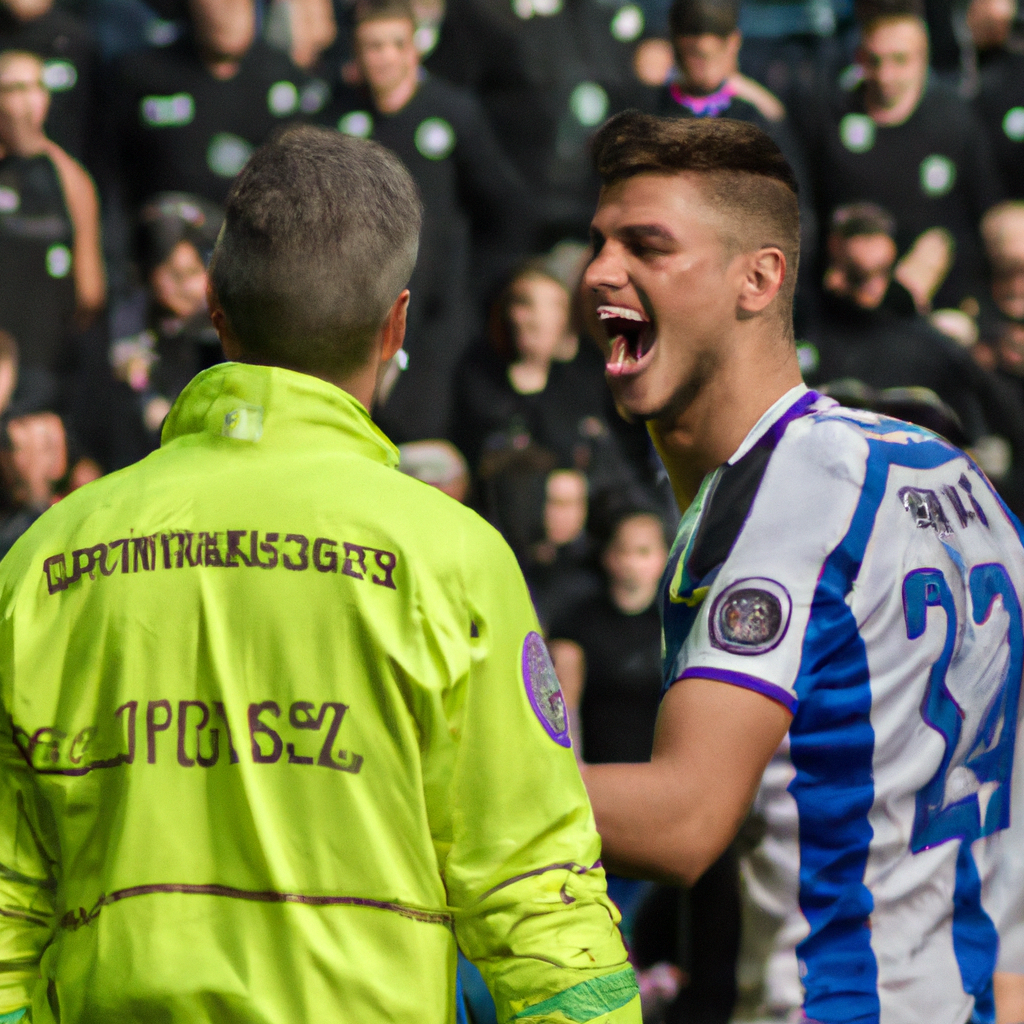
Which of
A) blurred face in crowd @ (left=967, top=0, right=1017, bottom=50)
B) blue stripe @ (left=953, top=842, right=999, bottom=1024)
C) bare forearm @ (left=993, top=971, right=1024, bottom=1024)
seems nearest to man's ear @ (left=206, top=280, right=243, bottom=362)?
blue stripe @ (left=953, top=842, right=999, bottom=1024)

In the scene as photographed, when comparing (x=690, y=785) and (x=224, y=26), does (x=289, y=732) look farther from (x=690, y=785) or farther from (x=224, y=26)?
(x=224, y=26)

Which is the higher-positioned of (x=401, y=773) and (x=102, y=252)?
(x=102, y=252)

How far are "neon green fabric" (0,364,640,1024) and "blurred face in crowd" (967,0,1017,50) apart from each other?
16.5ft

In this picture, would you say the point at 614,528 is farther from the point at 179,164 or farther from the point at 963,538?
the point at 963,538

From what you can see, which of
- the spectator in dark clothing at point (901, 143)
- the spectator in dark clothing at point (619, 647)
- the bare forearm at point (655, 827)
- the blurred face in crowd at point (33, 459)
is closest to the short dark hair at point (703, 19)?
the spectator in dark clothing at point (901, 143)

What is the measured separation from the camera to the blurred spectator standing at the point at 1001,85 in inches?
218

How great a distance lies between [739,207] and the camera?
2.13 meters

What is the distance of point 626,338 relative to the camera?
2.21m

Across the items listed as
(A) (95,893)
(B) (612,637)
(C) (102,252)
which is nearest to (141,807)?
(A) (95,893)

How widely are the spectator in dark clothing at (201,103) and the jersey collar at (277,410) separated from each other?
3.73 m

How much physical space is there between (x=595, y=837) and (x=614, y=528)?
3462 mm

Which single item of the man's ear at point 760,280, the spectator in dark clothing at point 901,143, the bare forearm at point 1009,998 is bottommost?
the bare forearm at point 1009,998

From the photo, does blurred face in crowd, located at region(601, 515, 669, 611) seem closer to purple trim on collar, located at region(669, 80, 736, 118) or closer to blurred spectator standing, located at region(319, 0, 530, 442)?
blurred spectator standing, located at region(319, 0, 530, 442)

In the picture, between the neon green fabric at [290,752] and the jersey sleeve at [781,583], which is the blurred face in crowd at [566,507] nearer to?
the jersey sleeve at [781,583]
